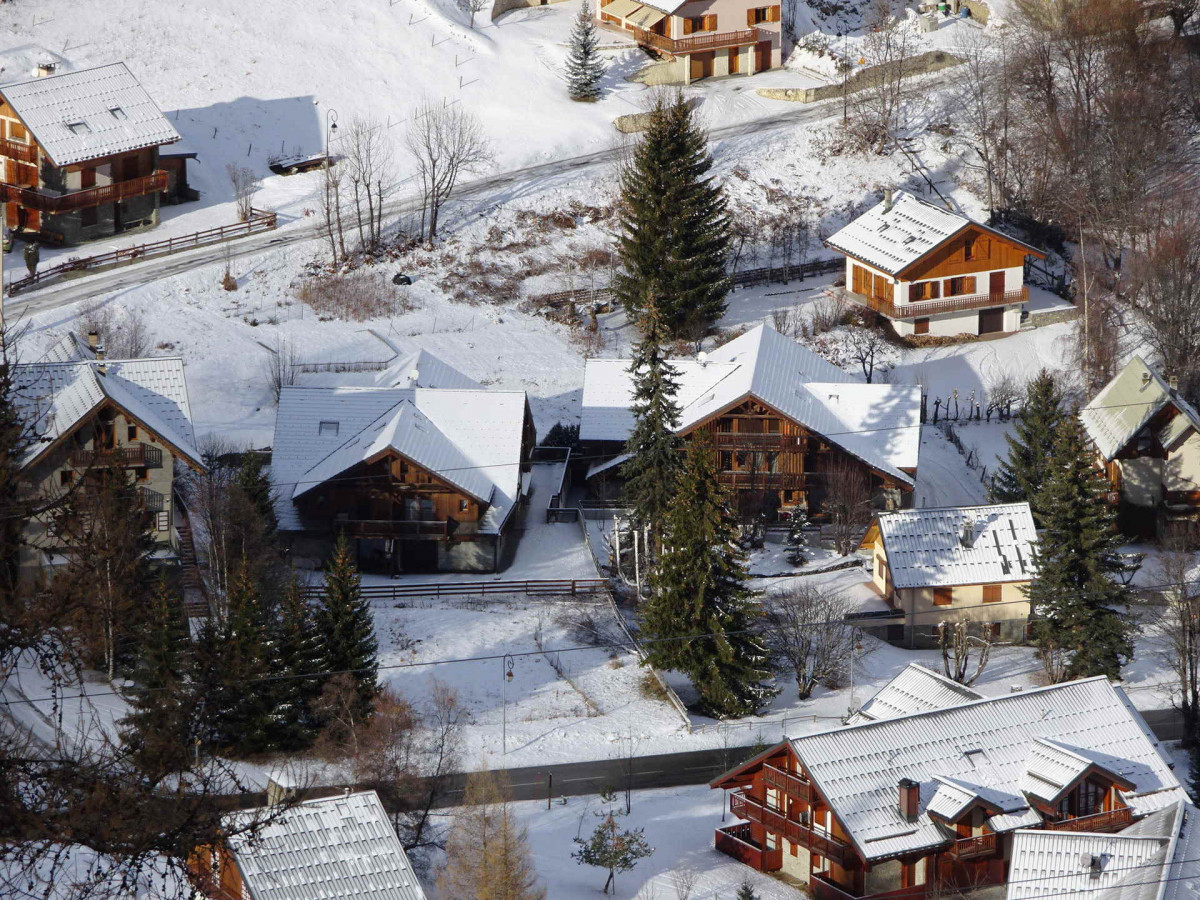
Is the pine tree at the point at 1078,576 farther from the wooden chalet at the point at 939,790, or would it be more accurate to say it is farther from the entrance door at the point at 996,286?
the entrance door at the point at 996,286

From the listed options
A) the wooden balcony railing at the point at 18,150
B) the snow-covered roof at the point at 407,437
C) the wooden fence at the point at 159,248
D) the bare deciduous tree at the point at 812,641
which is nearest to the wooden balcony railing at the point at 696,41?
the wooden fence at the point at 159,248

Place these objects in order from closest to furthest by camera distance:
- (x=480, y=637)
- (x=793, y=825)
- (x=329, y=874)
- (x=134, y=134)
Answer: (x=329, y=874) → (x=793, y=825) → (x=480, y=637) → (x=134, y=134)

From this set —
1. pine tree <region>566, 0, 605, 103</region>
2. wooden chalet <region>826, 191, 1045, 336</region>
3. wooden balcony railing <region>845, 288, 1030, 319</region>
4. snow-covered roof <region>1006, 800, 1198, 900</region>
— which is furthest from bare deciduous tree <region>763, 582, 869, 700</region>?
pine tree <region>566, 0, 605, 103</region>

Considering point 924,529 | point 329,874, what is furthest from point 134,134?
point 329,874

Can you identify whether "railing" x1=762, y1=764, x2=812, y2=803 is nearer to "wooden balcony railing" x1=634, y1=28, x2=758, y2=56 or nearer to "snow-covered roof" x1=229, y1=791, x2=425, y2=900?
"snow-covered roof" x1=229, y1=791, x2=425, y2=900

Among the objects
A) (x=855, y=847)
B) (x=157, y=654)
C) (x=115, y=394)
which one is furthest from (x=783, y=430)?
(x=157, y=654)

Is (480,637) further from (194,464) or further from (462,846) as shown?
(462,846)

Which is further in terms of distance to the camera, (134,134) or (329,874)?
(134,134)
